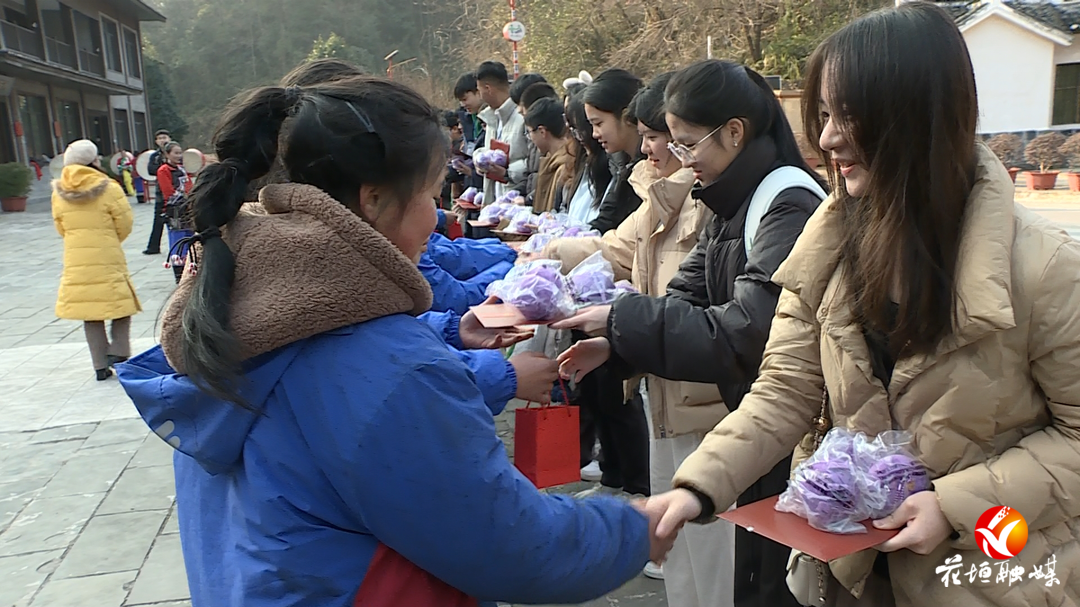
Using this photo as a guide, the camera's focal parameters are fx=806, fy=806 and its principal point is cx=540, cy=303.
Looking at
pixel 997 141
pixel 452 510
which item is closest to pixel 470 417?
pixel 452 510

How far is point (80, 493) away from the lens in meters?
4.45

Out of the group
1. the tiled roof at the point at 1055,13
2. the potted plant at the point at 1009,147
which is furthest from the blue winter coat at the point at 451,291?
the tiled roof at the point at 1055,13

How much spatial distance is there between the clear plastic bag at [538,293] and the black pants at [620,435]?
5.85 ft

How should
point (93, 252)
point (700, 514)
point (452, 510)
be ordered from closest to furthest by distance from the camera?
point (452, 510), point (700, 514), point (93, 252)

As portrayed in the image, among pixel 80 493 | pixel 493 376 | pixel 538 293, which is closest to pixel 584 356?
pixel 538 293

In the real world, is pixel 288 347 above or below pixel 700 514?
above

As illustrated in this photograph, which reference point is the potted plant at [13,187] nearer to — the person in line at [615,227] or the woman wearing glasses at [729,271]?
the person in line at [615,227]

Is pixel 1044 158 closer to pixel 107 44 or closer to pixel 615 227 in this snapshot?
pixel 615 227

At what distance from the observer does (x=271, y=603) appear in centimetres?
115

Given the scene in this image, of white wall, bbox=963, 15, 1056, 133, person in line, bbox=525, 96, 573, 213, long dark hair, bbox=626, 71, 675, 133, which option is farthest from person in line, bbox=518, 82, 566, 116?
white wall, bbox=963, 15, 1056, 133

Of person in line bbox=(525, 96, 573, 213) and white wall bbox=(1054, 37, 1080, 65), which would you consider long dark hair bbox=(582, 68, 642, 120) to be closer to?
person in line bbox=(525, 96, 573, 213)

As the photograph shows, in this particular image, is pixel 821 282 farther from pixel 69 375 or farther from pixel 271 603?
pixel 69 375

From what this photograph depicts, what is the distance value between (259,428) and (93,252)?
6347 millimetres

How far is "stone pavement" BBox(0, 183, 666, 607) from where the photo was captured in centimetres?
350
